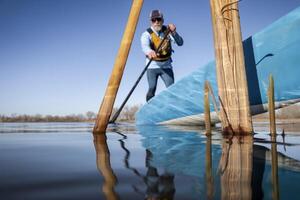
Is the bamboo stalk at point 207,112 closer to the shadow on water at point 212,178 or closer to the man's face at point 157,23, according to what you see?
the shadow on water at point 212,178

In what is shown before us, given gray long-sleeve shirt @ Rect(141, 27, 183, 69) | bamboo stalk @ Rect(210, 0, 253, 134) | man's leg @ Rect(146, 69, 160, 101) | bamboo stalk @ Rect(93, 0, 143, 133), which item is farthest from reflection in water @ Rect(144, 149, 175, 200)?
man's leg @ Rect(146, 69, 160, 101)

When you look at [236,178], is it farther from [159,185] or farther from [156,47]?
[156,47]

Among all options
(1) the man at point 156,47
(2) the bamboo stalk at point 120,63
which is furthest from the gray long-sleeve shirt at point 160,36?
(2) the bamboo stalk at point 120,63

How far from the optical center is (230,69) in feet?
9.80

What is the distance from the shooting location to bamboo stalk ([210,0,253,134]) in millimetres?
2928

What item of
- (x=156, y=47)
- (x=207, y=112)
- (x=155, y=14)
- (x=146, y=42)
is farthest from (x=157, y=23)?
(x=207, y=112)

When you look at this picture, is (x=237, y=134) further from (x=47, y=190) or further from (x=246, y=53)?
(x=47, y=190)

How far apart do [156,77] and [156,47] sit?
767 millimetres

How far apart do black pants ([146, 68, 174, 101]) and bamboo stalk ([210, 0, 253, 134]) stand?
3.17 m

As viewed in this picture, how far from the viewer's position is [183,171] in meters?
1.10

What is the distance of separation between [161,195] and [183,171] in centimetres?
39

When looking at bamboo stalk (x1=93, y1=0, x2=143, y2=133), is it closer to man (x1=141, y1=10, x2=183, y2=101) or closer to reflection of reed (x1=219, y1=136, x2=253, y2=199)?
man (x1=141, y1=10, x2=183, y2=101)

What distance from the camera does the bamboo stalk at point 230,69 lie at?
2928 millimetres

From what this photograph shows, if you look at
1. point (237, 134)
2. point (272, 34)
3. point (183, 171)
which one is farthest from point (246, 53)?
point (183, 171)
